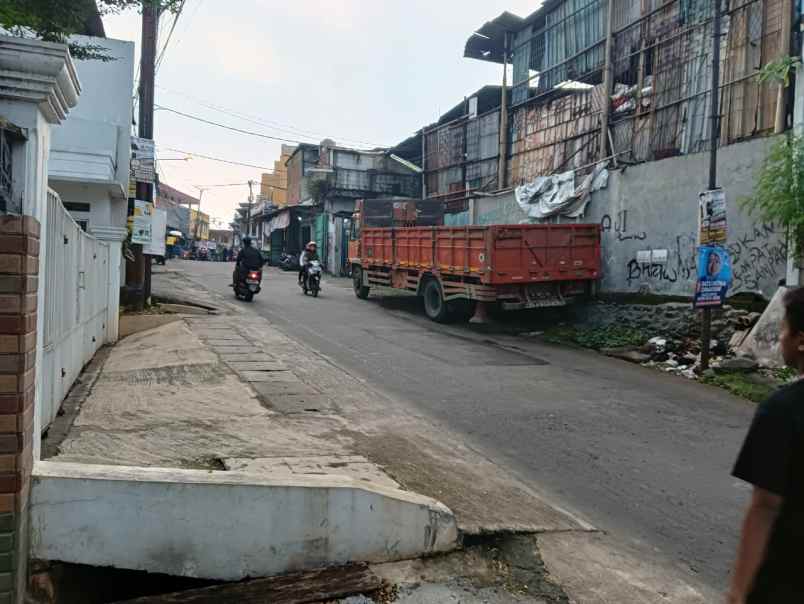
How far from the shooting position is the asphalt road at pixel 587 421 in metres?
4.58

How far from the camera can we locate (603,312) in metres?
13.6

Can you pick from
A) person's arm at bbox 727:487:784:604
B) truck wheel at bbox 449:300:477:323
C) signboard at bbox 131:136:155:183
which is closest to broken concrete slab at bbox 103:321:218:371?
signboard at bbox 131:136:155:183

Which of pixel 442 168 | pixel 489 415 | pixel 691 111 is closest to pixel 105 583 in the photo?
pixel 489 415

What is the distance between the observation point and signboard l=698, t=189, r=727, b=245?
9.88 m

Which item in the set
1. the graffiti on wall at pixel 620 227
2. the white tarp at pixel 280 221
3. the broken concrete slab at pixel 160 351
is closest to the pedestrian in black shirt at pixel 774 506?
the broken concrete slab at pixel 160 351

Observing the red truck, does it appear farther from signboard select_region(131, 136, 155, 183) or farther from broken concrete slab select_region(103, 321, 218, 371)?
signboard select_region(131, 136, 155, 183)

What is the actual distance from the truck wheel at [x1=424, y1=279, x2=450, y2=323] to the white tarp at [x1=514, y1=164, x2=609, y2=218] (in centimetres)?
372

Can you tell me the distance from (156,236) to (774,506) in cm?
1362

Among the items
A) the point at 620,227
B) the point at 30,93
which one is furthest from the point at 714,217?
the point at 30,93

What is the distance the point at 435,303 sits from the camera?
1525cm

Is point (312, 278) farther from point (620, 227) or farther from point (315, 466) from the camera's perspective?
point (315, 466)

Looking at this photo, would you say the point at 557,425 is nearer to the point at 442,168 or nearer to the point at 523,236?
the point at 523,236

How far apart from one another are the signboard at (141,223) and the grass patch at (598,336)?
768cm

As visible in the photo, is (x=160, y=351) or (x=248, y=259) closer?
(x=160, y=351)
